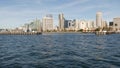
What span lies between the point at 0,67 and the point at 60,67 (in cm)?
803

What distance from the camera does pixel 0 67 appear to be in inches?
1138

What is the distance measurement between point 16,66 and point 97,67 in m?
10.9

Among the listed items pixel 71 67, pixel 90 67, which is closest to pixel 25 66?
pixel 71 67

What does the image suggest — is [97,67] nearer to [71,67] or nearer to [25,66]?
[71,67]

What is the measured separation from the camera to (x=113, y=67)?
2809cm

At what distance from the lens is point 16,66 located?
29.5m

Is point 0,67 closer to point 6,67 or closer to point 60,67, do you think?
point 6,67

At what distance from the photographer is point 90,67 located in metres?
28.3

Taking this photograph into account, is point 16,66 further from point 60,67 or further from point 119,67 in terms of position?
A: point 119,67

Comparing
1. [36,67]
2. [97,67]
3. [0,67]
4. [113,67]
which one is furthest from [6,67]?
[113,67]

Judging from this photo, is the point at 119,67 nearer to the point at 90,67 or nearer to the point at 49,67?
the point at 90,67

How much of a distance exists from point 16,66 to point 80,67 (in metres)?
8.70

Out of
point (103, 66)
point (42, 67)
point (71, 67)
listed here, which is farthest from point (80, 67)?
point (42, 67)

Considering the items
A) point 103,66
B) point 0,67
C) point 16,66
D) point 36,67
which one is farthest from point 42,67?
point 103,66
